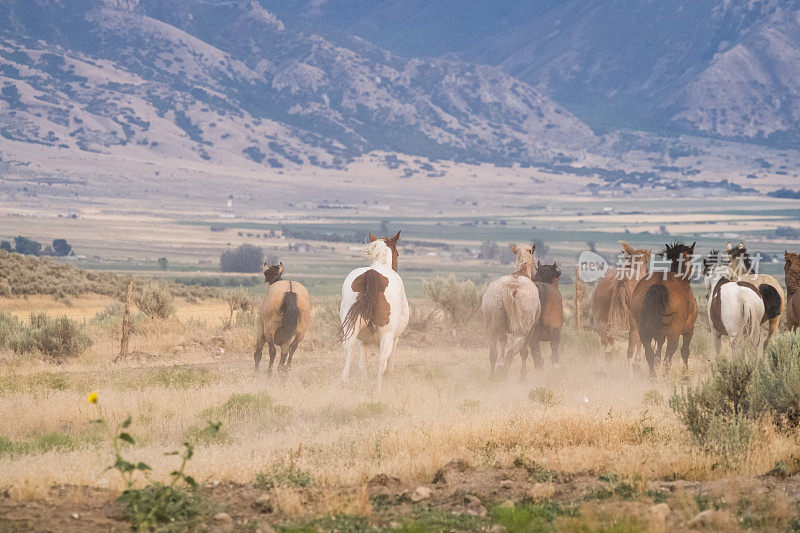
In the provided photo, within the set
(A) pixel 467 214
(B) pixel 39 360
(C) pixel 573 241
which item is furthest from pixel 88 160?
(B) pixel 39 360

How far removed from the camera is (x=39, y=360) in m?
21.0

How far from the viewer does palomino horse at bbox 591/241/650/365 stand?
1781 centimetres

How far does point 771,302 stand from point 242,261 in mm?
61519

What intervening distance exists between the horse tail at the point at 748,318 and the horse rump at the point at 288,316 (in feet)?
23.6

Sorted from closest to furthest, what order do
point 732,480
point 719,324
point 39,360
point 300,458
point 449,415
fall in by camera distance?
point 732,480 < point 300,458 < point 449,415 < point 719,324 < point 39,360

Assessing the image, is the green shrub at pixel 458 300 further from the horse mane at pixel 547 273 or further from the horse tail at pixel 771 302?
the horse tail at pixel 771 302

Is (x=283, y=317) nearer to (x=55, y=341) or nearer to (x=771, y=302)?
(x=55, y=341)

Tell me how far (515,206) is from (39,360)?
531 ft

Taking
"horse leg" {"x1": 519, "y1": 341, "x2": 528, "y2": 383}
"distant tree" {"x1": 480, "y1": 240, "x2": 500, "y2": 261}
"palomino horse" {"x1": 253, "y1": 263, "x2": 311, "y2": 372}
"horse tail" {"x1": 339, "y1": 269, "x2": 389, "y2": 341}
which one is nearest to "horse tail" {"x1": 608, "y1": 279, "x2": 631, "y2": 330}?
"horse leg" {"x1": 519, "y1": 341, "x2": 528, "y2": 383}

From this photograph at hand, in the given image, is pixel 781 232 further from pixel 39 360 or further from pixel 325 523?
pixel 325 523

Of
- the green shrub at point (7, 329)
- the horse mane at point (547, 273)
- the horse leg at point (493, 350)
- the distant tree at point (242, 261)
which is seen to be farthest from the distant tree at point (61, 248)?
the horse leg at point (493, 350)

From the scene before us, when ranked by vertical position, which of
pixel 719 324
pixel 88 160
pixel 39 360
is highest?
pixel 88 160

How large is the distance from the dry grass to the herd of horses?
59 centimetres

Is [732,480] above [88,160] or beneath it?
beneath
